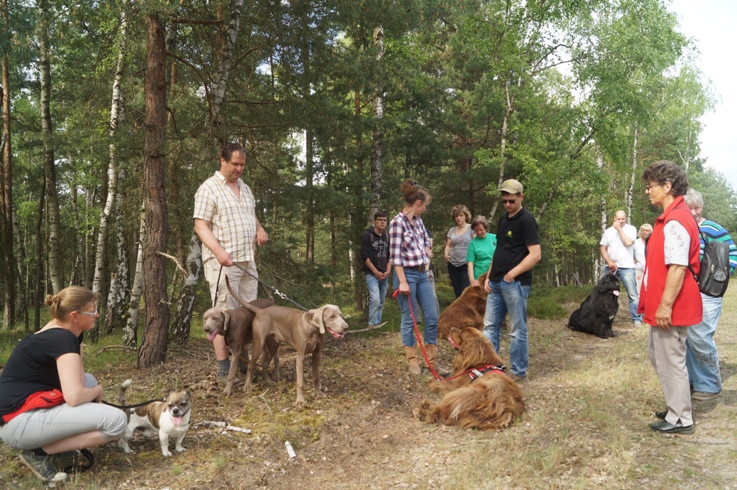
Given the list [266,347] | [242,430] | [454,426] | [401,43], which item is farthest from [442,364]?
[401,43]

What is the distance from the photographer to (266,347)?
16.6ft

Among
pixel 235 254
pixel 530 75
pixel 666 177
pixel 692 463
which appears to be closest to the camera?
pixel 692 463

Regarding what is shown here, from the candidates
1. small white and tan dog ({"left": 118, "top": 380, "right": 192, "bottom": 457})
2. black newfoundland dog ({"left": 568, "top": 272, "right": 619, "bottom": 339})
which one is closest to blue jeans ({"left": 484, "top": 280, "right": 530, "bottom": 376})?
small white and tan dog ({"left": 118, "top": 380, "right": 192, "bottom": 457})

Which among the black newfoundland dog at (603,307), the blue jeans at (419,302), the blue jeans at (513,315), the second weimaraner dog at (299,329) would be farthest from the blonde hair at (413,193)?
the black newfoundland dog at (603,307)

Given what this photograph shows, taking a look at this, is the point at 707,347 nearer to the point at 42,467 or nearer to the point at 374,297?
the point at 374,297

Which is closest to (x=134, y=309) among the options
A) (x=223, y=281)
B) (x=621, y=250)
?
(x=223, y=281)

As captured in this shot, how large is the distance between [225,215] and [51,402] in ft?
7.25

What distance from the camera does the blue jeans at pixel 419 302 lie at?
5.71 meters

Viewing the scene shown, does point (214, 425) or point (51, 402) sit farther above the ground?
point (51, 402)

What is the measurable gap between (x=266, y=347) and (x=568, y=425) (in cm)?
307

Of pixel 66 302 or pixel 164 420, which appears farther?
pixel 164 420

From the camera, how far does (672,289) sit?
3834mm

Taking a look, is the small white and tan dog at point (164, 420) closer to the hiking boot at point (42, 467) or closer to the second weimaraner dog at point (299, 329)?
the hiking boot at point (42, 467)

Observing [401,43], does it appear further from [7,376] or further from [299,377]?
[7,376]
